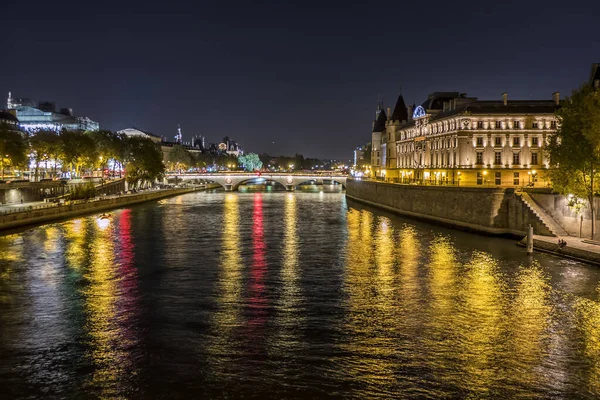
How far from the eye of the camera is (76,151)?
100 metres

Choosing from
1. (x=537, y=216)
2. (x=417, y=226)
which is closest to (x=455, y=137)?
(x=417, y=226)

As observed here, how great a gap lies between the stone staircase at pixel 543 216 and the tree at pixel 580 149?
2703mm

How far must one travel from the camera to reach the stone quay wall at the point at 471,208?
46.1 metres

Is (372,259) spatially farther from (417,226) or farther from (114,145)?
(114,145)

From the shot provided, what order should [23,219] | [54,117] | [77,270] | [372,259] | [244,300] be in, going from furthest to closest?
[54,117]
[23,219]
[372,259]
[77,270]
[244,300]

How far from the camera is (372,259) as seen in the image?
1483 inches

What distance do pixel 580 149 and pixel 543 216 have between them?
6500 millimetres

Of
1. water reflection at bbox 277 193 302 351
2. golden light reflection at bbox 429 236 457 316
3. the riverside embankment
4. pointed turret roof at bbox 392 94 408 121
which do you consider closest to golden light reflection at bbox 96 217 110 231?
the riverside embankment

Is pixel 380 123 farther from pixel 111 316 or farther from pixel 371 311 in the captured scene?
pixel 111 316

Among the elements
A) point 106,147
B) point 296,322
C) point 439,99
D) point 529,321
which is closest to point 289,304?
point 296,322

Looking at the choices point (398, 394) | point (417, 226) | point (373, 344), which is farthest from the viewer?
point (417, 226)

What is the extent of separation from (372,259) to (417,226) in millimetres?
20403

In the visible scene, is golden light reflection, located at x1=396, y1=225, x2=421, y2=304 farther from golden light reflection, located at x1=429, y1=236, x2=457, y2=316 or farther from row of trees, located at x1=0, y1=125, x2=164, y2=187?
row of trees, located at x1=0, y1=125, x2=164, y2=187

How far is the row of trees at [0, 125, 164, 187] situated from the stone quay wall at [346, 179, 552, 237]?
57111 mm
